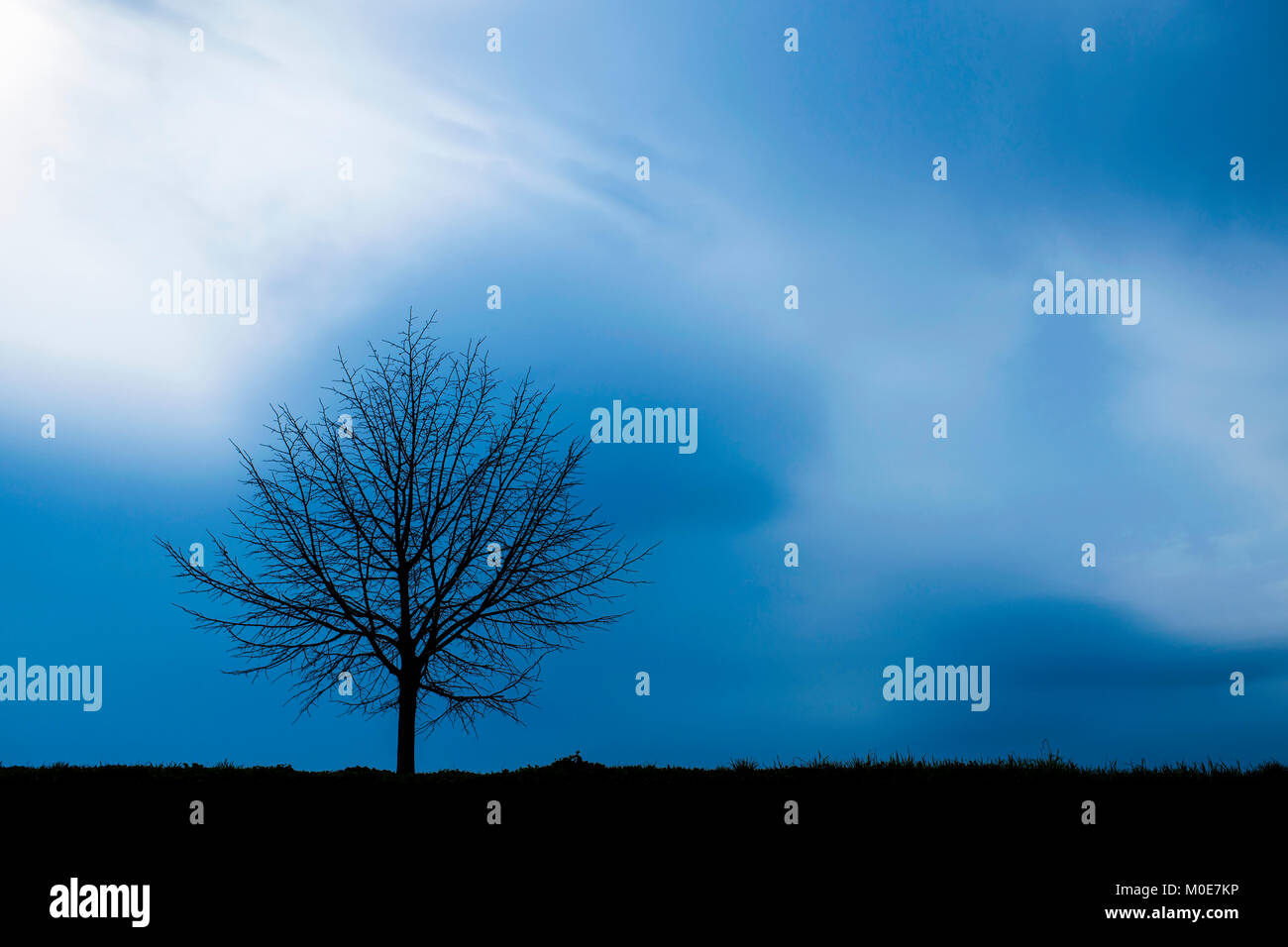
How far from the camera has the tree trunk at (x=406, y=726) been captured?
49.2ft

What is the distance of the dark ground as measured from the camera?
9758 mm

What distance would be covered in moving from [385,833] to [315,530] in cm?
681

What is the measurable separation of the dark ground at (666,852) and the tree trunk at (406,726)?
2674mm

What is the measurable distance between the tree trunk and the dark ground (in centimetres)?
267

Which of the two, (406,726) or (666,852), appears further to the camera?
(406,726)

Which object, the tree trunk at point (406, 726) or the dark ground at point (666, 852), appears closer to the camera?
the dark ground at point (666, 852)

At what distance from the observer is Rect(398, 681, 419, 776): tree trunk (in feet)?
49.2

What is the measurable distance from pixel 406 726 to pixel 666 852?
6.36m

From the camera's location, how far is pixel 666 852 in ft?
34.5

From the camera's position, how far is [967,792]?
11547mm

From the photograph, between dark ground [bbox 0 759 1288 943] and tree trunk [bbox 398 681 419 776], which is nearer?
dark ground [bbox 0 759 1288 943]
